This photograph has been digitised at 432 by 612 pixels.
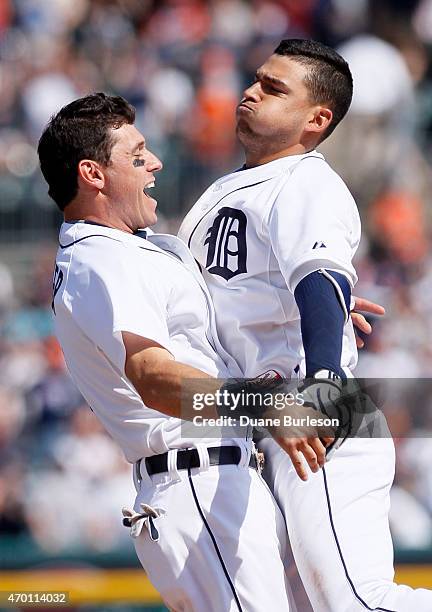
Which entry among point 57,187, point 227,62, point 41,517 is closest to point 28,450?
point 41,517

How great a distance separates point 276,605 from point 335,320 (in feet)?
2.33

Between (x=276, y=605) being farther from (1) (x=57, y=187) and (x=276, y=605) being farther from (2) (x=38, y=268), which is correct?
(2) (x=38, y=268)

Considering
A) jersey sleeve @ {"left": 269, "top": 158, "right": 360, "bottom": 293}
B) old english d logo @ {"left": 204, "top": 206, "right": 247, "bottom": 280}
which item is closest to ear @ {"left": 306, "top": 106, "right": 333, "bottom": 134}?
jersey sleeve @ {"left": 269, "top": 158, "right": 360, "bottom": 293}

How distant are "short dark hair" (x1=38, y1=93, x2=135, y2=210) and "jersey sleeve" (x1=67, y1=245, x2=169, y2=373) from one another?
0.27 metres

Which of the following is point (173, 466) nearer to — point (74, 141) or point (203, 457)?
point (203, 457)

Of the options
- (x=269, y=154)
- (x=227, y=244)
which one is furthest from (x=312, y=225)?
(x=269, y=154)

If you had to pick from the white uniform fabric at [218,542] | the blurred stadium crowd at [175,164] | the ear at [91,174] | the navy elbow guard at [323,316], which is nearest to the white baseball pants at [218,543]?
the white uniform fabric at [218,542]

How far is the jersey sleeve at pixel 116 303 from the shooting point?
2760 millimetres

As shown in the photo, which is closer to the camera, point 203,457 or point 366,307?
point 203,457

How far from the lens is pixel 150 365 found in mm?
2688

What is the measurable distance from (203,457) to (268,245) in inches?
21.5

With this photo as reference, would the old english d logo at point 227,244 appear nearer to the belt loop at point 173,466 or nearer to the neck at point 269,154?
the neck at point 269,154

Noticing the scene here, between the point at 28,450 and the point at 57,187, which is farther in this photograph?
the point at 28,450

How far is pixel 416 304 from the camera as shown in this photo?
263 inches
